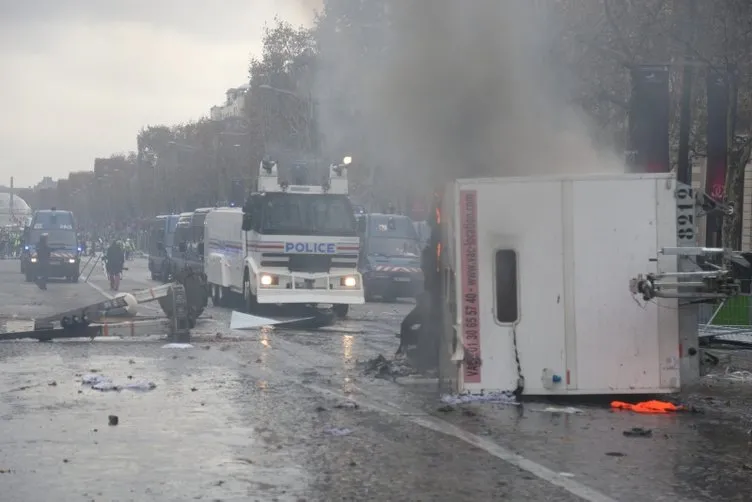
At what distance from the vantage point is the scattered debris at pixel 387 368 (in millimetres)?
14547

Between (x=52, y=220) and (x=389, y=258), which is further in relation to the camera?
(x=52, y=220)

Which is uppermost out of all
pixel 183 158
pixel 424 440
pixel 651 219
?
pixel 183 158

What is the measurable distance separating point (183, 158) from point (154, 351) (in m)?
88.3

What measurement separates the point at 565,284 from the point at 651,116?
178 inches

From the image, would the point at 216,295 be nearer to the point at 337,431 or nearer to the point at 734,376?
the point at 734,376

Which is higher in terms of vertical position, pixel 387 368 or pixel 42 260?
pixel 42 260

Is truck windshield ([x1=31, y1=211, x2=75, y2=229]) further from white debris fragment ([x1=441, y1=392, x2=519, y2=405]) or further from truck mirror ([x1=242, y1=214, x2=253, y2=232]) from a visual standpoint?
white debris fragment ([x1=441, y1=392, x2=519, y2=405])

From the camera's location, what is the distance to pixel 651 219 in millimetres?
11570

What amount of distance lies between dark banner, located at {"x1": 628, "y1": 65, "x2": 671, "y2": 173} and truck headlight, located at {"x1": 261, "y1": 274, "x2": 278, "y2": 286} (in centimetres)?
1058

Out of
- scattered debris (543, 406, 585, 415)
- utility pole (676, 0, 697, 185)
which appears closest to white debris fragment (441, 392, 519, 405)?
scattered debris (543, 406, 585, 415)

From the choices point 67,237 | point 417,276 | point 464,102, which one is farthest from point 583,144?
point 67,237

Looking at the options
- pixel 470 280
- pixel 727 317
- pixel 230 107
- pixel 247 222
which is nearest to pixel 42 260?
pixel 247 222

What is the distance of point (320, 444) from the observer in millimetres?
9531

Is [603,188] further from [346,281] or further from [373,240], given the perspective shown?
[373,240]
